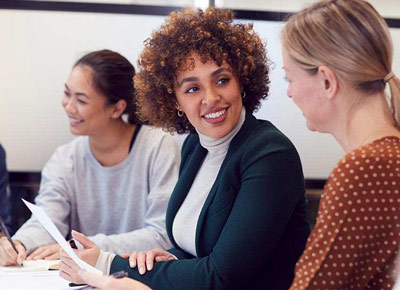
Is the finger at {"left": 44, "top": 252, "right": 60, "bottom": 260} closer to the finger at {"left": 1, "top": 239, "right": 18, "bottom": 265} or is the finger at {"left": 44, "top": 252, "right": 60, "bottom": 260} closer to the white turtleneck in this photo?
the finger at {"left": 1, "top": 239, "right": 18, "bottom": 265}

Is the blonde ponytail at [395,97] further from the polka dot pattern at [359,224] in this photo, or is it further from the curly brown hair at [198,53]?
the curly brown hair at [198,53]

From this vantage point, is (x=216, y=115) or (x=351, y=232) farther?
(x=216, y=115)

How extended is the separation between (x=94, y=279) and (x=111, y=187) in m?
1.09

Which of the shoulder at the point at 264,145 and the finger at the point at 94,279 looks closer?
the finger at the point at 94,279

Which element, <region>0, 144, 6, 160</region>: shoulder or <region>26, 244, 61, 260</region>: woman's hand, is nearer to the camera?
<region>26, 244, 61, 260</region>: woman's hand

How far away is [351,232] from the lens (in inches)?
42.4

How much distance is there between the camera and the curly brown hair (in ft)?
5.59

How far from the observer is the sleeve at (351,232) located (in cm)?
107

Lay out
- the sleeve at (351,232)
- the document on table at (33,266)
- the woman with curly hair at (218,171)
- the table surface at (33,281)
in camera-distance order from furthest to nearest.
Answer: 1. the document on table at (33,266)
2. the table surface at (33,281)
3. the woman with curly hair at (218,171)
4. the sleeve at (351,232)

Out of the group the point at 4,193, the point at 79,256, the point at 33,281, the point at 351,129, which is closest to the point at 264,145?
the point at 351,129

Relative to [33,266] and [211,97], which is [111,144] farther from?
[211,97]

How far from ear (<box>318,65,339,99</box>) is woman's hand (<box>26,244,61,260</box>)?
119cm

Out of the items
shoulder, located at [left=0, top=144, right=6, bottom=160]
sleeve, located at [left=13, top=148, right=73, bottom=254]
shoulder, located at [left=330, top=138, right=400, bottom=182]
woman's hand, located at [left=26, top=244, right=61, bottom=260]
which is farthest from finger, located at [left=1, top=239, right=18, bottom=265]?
shoulder, located at [left=330, top=138, right=400, bottom=182]

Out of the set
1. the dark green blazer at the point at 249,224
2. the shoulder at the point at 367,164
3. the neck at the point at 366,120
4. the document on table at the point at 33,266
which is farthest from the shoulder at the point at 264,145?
the document on table at the point at 33,266
